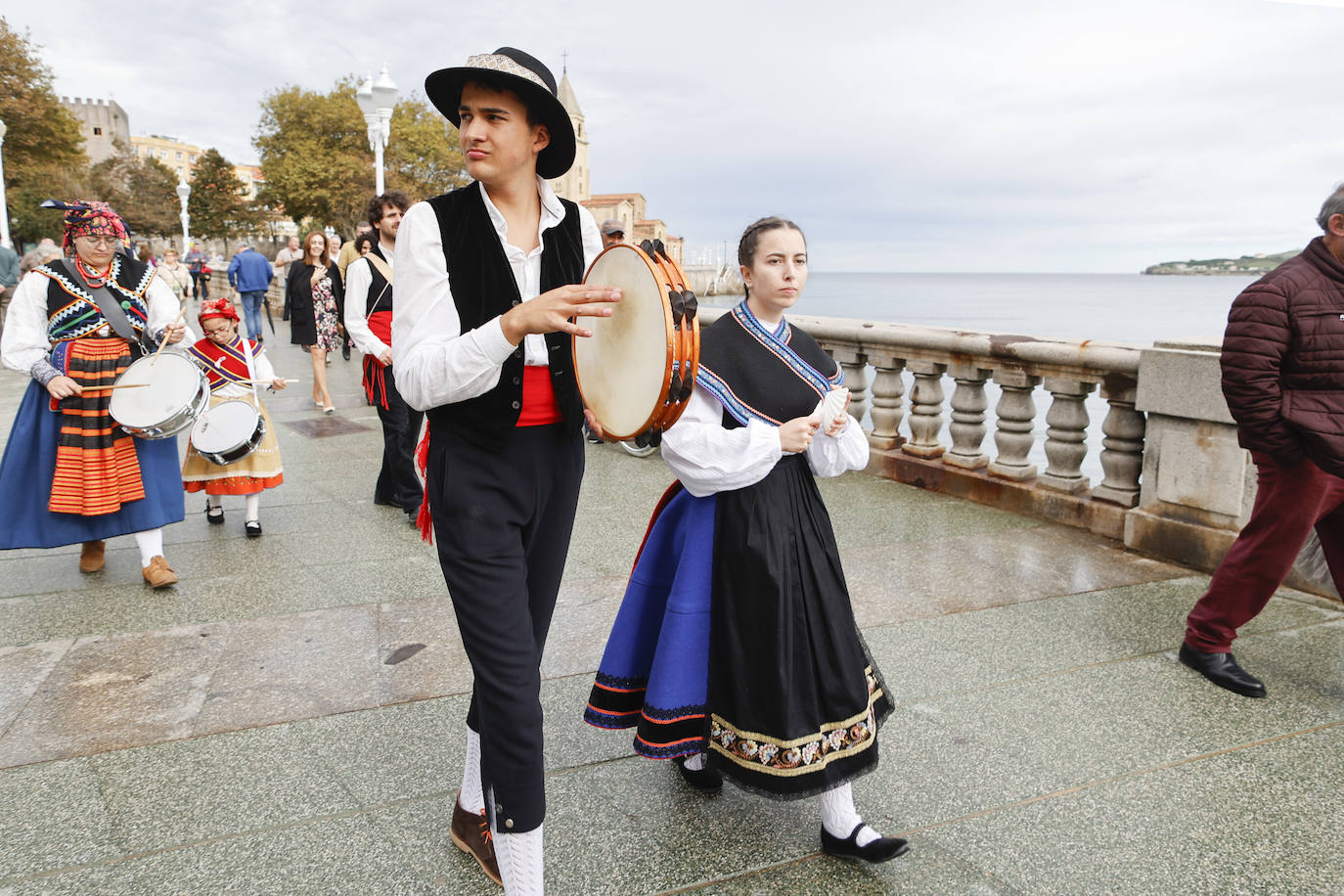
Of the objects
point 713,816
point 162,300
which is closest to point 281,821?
point 713,816

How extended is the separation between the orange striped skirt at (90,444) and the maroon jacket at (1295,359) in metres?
5.13

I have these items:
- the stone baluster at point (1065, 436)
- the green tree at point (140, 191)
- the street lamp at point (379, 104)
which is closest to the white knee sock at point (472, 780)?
the stone baluster at point (1065, 436)

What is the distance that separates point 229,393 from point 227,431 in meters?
0.43

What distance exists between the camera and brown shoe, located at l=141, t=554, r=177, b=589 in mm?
4727

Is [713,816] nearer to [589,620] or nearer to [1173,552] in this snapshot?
[589,620]

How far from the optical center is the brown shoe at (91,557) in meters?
5.03

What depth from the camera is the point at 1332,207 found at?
11.3 feet

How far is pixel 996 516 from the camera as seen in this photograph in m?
6.04

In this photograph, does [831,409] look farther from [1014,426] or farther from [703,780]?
[1014,426]

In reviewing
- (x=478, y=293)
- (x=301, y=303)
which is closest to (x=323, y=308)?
(x=301, y=303)

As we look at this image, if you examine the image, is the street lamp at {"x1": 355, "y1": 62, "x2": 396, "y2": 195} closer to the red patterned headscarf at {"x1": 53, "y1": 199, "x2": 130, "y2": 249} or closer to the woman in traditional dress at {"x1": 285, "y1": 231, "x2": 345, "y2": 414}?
the woman in traditional dress at {"x1": 285, "y1": 231, "x2": 345, "y2": 414}

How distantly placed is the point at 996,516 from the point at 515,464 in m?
4.53

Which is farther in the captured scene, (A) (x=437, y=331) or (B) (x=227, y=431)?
(B) (x=227, y=431)

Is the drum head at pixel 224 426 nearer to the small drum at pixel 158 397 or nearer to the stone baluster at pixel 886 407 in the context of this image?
the small drum at pixel 158 397
